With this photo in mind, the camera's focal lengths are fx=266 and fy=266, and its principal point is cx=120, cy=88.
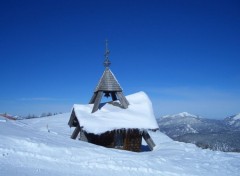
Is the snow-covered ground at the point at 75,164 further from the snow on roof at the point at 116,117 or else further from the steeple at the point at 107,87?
the steeple at the point at 107,87

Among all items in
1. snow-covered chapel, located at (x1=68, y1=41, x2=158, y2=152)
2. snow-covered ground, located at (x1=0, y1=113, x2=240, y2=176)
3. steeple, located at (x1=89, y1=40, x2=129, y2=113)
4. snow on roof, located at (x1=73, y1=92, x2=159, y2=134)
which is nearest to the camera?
snow-covered ground, located at (x1=0, y1=113, x2=240, y2=176)

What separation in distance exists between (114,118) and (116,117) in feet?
0.89

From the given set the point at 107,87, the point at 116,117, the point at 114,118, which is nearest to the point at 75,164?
the point at 114,118

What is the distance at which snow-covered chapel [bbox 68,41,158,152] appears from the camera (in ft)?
64.3

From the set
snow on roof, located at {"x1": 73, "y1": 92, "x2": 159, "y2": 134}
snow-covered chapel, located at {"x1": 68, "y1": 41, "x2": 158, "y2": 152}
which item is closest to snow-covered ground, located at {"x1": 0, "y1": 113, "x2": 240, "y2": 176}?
snow on roof, located at {"x1": 73, "y1": 92, "x2": 159, "y2": 134}

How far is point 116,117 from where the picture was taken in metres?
20.7

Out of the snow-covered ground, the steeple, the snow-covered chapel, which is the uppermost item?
the steeple

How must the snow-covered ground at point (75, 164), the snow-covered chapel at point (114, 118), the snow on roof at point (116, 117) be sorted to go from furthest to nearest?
the snow-covered chapel at point (114, 118) < the snow on roof at point (116, 117) < the snow-covered ground at point (75, 164)

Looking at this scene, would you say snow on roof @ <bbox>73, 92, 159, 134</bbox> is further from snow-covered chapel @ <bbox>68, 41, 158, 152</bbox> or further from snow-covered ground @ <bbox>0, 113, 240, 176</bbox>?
snow-covered ground @ <bbox>0, 113, 240, 176</bbox>

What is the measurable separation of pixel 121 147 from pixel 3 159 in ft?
39.8

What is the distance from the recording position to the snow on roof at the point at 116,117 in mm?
19297

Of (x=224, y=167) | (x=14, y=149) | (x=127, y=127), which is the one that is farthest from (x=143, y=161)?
(x=127, y=127)

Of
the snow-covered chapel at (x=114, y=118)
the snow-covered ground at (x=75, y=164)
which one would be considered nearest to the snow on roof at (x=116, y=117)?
the snow-covered chapel at (x=114, y=118)

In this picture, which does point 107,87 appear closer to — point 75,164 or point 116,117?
point 116,117
